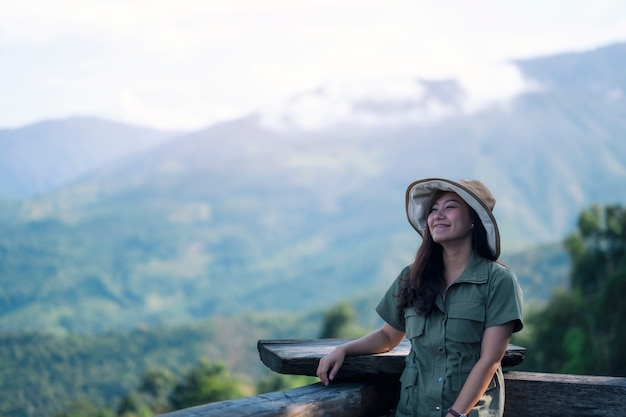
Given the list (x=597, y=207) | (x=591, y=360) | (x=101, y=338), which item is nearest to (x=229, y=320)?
(x=101, y=338)

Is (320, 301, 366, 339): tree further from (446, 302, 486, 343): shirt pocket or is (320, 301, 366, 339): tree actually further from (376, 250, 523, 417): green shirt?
(446, 302, 486, 343): shirt pocket

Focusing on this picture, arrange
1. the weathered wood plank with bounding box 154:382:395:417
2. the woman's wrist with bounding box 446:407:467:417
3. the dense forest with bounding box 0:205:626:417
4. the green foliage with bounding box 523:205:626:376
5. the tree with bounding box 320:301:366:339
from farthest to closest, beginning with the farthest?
the tree with bounding box 320:301:366:339 → the dense forest with bounding box 0:205:626:417 → the green foliage with bounding box 523:205:626:376 → the woman's wrist with bounding box 446:407:467:417 → the weathered wood plank with bounding box 154:382:395:417

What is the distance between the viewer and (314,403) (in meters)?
3.78

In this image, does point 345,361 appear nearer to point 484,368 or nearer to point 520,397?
point 484,368

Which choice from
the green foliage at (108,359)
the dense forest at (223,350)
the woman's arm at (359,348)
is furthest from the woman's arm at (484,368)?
the green foliage at (108,359)

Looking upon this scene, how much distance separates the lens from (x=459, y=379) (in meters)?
3.59

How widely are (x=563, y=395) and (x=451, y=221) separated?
Result: 1181 mm

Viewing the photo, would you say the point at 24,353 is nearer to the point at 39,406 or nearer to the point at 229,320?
the point at 39,406

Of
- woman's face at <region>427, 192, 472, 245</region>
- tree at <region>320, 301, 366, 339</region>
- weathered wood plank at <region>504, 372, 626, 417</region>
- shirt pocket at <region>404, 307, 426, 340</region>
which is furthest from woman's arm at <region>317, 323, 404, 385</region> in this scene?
tree at <region>320, 301, 366, 339</region>

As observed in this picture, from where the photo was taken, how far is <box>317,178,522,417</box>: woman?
11.6ft

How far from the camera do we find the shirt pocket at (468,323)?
140 inches

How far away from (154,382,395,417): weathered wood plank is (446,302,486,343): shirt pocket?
667mm

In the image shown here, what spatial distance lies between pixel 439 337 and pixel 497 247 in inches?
17.7

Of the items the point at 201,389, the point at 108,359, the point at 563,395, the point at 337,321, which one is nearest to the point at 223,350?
the point at 108,359
